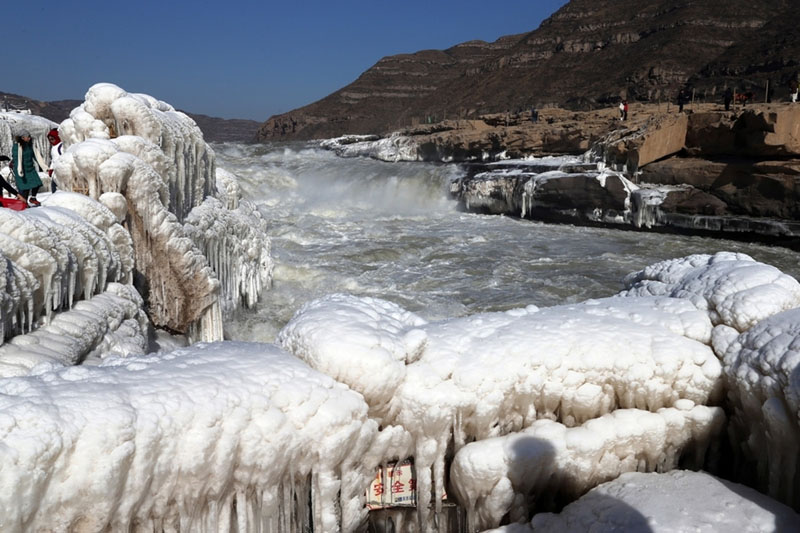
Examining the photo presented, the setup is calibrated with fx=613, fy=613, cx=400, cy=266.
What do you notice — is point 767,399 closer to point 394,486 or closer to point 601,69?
point 394,486

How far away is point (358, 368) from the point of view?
9.04 ft

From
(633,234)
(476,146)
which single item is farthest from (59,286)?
(476,146)

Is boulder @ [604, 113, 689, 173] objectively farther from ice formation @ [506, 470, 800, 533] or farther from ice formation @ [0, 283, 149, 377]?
ice formation @ [506, 470, 800, 533]

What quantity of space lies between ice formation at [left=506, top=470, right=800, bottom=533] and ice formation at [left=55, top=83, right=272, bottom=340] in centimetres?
439

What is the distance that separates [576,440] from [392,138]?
3010cm

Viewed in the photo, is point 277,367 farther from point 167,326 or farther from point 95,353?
point 167,326

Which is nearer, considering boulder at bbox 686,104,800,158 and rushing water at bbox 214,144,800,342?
rushing water at bbox 214,144,800,342

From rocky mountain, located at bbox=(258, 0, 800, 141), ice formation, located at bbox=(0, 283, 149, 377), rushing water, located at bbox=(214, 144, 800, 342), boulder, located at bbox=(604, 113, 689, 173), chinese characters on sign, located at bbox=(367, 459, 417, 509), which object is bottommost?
rushing water, located at bbox=(214, 144, 800, 342)

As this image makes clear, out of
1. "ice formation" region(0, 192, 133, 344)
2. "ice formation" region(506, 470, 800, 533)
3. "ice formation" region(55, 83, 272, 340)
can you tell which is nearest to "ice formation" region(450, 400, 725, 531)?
"ice formation" region(506, 470, 800, 533)

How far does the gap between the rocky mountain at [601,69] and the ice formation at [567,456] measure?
121ft

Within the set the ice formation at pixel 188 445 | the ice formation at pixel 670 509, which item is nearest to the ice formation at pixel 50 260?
the ice formation at pixel 188 445

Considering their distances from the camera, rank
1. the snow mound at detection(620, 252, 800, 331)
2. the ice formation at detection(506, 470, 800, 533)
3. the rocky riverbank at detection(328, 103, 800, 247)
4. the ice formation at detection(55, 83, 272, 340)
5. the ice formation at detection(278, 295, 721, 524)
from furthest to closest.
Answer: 1. the rocky riverbank at detection(328, 103, 800, 247)
2. the ice formation at detection(55, 83, 272, 340)
3. the snow mound at detection(620, 252, 800, 331)
4. the ice formation at detection(278, 295, 721, 524)
5. the ice formation at detection(506, 470, 800, 533)

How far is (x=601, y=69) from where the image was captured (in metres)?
58.8

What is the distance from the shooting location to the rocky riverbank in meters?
15.3
